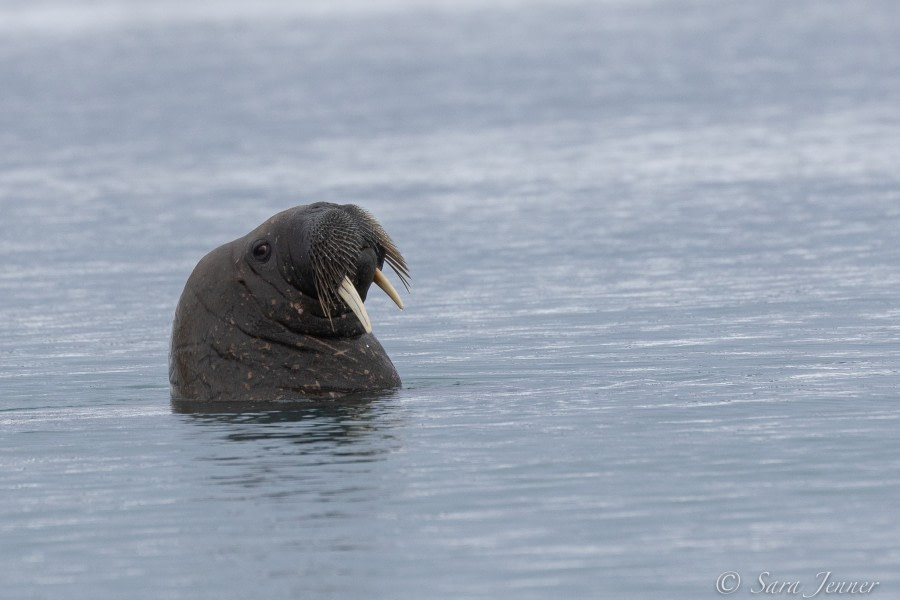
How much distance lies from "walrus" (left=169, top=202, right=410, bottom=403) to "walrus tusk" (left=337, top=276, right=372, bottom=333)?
0.14m

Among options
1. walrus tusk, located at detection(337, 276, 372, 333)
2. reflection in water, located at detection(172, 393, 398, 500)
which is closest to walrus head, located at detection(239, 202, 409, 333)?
walrus tusk, located at detection(337, 276, 372, 333)

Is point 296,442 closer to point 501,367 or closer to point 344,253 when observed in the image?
point 344,253

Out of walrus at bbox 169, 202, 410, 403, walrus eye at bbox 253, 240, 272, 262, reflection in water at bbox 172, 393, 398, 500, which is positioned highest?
walrus eye at bbox 253, 240, 272, 262

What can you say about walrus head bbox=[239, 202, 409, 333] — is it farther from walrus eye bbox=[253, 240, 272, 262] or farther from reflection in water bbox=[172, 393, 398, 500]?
reflection in water bbox=[172, 393, 398, 500]

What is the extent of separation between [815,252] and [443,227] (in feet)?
17.6

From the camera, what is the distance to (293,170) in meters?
33.0

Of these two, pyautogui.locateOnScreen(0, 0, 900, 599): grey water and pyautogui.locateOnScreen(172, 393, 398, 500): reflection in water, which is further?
pyautogui.locateOnScreen(172, 393, 398, 500): reflection in water

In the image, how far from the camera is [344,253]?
12148 mm

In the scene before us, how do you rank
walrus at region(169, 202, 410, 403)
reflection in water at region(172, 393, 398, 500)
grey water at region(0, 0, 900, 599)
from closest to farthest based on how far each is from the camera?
grey water at region(0, 0, 900, 599) → reflection in water at region(172, 393, 398, 500) → walrus at region(169, 202, 410, 403)

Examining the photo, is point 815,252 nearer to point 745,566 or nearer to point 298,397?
point 298,397

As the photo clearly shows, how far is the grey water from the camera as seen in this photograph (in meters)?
9.27

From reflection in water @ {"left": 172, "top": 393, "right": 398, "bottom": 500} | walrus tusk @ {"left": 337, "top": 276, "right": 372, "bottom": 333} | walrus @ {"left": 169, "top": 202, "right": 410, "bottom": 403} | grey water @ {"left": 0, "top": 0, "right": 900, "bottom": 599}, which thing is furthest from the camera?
walrus @ {"left": 169, "top": 202, "right": 410, "bottom": 403}

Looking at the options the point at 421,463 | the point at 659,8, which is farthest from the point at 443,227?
the point at 659,8

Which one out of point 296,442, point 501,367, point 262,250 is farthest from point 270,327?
point 501,367
